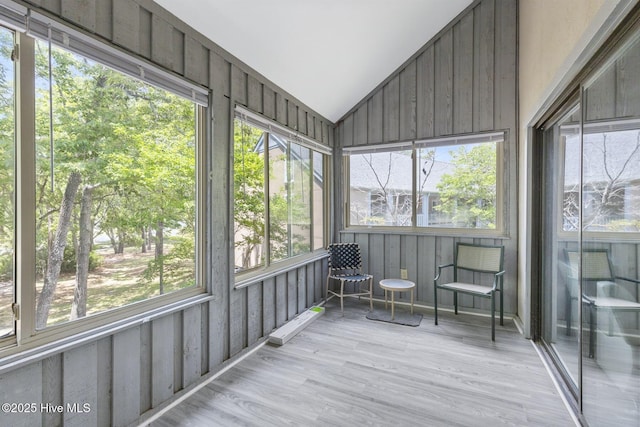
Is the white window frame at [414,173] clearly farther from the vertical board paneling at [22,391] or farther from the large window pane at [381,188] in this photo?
the vertical board paneling at [22,391]

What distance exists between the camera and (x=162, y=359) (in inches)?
74.4

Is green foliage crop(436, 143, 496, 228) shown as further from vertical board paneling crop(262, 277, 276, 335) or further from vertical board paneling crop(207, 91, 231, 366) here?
vertical board paneling crop(207, 91, 231, 366)

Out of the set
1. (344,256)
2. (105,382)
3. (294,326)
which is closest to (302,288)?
(294,326)

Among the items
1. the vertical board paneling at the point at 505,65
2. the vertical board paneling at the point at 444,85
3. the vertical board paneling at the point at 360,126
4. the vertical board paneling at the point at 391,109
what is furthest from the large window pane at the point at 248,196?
the vertical board paneling at the point at 505,65

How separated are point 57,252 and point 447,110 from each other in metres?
3.85

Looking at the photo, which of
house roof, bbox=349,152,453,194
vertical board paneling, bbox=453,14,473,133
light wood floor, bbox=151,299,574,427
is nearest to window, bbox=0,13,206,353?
light wood floor, bbox=151,299,574,427

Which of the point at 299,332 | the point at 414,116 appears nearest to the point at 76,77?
the point at 299,332

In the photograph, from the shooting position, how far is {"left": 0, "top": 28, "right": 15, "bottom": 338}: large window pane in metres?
1.28

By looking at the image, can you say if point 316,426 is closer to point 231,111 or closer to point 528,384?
point 528,384

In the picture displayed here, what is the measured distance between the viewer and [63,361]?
142 cm

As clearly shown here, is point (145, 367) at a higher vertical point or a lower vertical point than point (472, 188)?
lower

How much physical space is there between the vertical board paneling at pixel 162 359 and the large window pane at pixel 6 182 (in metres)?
0.69

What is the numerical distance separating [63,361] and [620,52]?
299 cm

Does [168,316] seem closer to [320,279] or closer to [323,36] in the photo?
[320,279]
